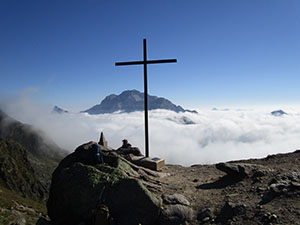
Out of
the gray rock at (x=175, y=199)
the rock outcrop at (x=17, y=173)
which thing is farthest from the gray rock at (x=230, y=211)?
the rock outcrop at (x=17, y=173)

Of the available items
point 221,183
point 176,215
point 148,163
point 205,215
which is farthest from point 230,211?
point 148,163

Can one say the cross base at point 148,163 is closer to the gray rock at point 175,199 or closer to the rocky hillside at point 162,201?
the rocky hillside at point 162,201

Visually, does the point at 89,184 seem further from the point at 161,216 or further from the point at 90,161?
the point at 161,216

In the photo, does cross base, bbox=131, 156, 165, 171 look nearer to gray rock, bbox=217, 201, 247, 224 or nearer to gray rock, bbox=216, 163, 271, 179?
gray rock, bbox=216, 163, 271, 179

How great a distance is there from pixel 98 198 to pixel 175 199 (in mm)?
3063

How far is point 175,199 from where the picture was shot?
8430mm

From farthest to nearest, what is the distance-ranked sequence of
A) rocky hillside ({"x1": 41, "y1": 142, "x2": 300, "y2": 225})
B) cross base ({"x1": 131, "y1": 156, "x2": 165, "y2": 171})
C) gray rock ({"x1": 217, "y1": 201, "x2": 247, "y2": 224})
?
cross base ({"x1": 131, "y1": 156, "x2": 165, "y2": 171}) < gray rock ({"x1": 217, "y1": 201, "x2": 247, "y2": 224}) < rocky hillside ({"x1": 41, "y1": 142, "x2": 300, "y2": 225})

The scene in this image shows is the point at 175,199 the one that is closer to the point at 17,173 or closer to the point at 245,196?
the point at 245,196

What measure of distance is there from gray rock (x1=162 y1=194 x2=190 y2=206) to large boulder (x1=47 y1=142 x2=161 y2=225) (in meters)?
0.65

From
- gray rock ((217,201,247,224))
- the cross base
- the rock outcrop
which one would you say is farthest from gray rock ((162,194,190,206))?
the rock outcrop

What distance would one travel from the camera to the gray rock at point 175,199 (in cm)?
827

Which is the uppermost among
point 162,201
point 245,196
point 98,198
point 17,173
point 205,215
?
point 98,198

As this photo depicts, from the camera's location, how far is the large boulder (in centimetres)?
730

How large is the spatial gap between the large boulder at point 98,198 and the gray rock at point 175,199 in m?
0.65
